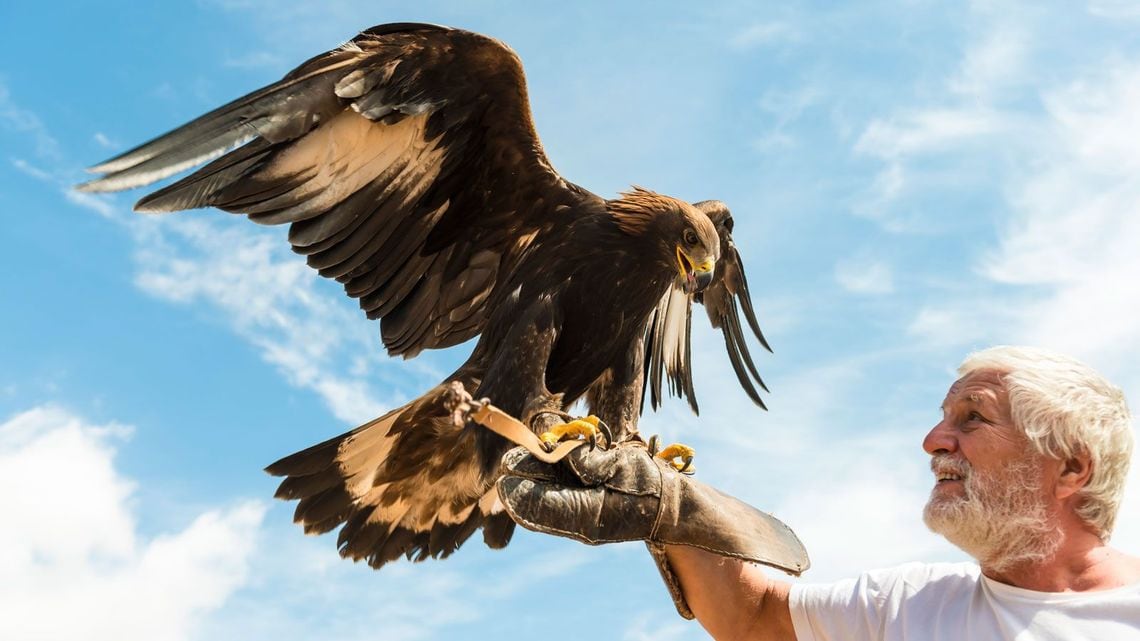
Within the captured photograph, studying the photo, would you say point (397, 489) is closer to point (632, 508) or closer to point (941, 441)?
point (632, 508)

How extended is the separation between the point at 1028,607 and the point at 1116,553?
33 cm

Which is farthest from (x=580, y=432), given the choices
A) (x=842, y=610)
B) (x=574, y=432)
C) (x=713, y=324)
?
(x=713, y=324)

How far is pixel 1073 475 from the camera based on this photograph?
2508mm

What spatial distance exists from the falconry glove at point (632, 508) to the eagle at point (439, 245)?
0.71 m

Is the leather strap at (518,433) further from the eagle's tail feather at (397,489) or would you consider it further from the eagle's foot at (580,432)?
the eagle's tail feather at (397,489)

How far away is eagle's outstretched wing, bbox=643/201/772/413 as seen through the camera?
4.80 meters

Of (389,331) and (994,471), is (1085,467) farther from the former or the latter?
(389,331)

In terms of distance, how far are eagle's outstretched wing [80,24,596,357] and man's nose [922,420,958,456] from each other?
1947 mm

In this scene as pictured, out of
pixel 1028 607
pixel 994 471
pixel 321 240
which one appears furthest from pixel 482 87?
pixel 1028 607

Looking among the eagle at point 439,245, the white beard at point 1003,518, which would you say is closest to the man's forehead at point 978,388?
the white beard at point 1003,518

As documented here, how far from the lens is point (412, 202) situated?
4.06 metres

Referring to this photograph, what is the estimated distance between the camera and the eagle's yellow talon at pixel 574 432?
111 inches

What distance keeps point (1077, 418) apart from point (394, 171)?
2.63 metres

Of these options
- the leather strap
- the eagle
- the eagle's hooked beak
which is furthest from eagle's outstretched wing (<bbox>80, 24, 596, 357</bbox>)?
the leather strap
